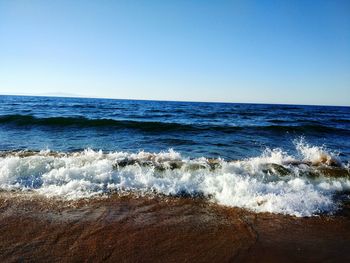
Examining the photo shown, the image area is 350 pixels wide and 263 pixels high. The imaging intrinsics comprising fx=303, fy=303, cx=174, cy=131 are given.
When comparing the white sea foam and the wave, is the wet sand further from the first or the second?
the wave

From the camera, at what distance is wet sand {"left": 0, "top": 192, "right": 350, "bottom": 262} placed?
3426 mm

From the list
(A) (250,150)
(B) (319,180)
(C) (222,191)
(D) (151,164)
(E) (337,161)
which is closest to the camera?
(C) (222,191)

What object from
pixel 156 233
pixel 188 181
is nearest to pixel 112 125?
pixel 188 181

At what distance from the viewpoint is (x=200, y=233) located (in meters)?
4.00

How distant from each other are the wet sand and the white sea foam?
350mm

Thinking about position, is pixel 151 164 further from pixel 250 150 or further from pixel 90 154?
pixel 250 150

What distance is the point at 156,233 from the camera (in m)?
3.94

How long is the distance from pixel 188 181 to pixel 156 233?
2.19 meters

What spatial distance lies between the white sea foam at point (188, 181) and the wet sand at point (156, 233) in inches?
13.8

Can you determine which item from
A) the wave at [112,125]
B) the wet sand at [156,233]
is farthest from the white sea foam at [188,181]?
the wave at [112,125]

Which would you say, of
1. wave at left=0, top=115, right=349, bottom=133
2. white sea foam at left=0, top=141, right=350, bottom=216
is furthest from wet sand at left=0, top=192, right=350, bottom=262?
wave at left=0, top=115, right=349, bottom=133

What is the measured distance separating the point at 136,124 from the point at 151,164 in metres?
11.9

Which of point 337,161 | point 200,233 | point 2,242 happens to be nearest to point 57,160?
point 2,242

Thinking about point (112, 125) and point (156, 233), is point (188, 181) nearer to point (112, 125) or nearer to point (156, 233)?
point (156, 233)
